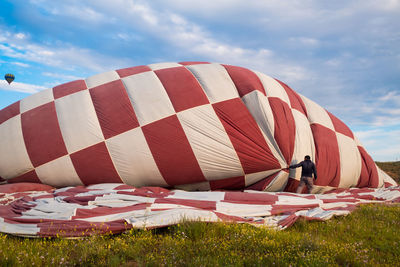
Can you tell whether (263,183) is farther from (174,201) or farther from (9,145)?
(9,145)

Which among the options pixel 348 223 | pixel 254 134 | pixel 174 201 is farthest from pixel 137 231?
pixel 254 134

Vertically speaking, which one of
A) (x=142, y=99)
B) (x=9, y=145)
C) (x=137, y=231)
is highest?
(x=142, y=99)

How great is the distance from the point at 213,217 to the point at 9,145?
5.78 meters

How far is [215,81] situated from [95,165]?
3.44 m

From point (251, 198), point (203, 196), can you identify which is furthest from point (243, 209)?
point (203, 196)

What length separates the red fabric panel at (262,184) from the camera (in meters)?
6.73

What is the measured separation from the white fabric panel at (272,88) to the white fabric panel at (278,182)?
2.03 m

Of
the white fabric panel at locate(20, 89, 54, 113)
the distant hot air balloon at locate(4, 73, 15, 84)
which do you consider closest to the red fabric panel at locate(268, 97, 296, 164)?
the white fabric panel at locate(20, 89, 54, 113)

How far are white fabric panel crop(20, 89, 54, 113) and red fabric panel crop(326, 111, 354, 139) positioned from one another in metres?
7.74

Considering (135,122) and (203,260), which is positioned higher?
(135,122)

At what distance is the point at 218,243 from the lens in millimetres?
2738

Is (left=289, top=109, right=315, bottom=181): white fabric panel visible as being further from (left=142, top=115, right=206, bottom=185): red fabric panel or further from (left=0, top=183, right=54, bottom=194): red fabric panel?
(left=0, top=183, right=54, bottom=194): red fabric panel

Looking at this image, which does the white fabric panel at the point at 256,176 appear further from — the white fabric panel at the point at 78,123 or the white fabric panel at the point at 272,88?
the white fabric panel at the point at 78,123

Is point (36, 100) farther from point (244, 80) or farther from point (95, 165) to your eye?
point (244, 80)
